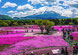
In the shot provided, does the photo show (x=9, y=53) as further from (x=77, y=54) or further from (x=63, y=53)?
(x=77, y=54)

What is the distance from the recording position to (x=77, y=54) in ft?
46.2

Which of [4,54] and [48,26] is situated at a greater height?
[48,26]

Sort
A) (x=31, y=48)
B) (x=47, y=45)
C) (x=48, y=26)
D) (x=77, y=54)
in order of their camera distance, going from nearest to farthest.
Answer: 1. (x=77, y=54)
2. (x=31, y=48)
3. (x=47, y=45)
4. (x=48, y=26)

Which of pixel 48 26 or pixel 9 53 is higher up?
pixel 48 26

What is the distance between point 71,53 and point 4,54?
8695mm

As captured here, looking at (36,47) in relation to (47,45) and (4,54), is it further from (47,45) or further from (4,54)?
(4,54)

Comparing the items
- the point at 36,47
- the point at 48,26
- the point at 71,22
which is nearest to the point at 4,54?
the point at 36,47

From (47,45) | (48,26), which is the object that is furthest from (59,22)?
(47,45)

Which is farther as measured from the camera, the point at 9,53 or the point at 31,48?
the point at 31,48

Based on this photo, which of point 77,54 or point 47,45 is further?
point 47,45

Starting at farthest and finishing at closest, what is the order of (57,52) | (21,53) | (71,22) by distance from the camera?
(71,22), (21,53), (57,52)

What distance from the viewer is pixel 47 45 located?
19.2 m

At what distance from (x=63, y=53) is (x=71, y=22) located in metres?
84.4

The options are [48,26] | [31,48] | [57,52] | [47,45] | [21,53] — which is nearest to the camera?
[57,52]
